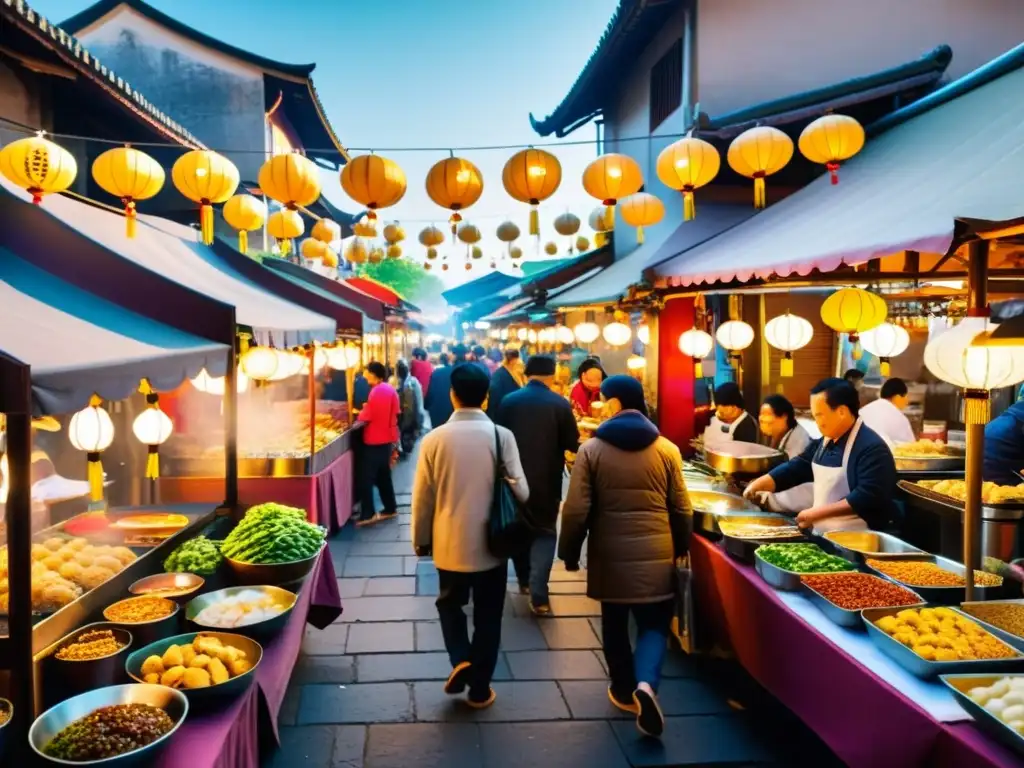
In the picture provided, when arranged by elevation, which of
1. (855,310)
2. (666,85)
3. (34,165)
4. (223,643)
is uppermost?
(666,85)

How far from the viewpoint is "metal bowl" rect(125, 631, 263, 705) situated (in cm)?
321

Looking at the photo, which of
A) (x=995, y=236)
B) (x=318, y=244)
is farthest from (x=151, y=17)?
(x=995, y=236)

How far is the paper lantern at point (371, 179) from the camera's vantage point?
6324 mm

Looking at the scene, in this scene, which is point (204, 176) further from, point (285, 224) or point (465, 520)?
point (465, 520)

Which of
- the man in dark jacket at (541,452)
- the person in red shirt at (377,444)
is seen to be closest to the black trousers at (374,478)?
the person in red shirt at (377,444)

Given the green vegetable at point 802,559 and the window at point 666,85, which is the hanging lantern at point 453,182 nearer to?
the green vegetable at point 802,559

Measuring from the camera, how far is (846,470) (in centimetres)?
517

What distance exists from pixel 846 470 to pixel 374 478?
7.26 metres

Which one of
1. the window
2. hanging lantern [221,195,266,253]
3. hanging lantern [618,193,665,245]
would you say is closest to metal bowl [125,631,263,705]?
hanging lantern [221,195,266,253]

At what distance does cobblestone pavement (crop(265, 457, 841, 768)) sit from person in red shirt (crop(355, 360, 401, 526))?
3835 mm

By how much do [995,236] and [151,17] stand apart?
2100cm

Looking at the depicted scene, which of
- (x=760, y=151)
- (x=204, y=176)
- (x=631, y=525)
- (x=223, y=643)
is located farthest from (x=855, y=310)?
(x=204, y=176)

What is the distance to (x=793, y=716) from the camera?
4.84m

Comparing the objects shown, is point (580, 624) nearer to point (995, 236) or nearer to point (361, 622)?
point (361, 622)
